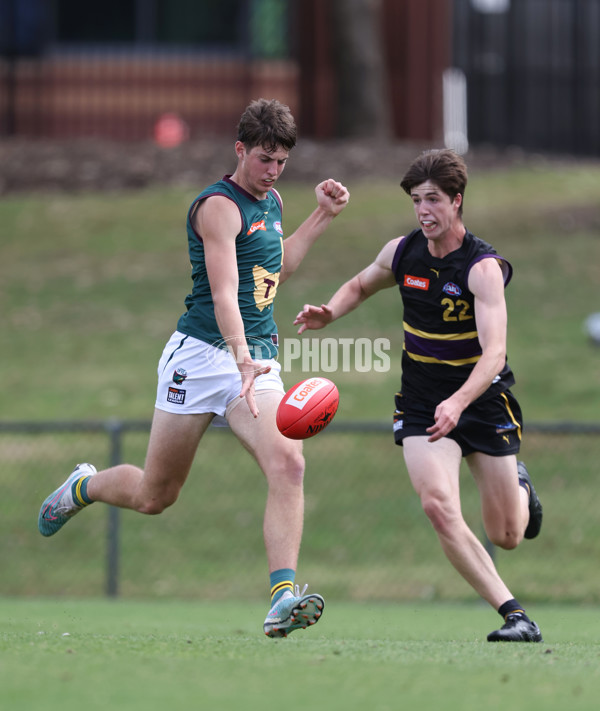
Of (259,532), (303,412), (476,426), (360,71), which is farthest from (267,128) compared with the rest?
(360,71)

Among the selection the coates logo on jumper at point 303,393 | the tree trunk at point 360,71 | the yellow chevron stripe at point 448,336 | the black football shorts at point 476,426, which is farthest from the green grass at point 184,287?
the coates logo on jumper at point 303,393

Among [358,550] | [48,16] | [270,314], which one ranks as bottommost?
[358,550]

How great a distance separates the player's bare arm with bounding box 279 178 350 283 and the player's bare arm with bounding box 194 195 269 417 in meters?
0.64

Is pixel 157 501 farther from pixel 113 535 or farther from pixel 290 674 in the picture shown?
pixel 113 535

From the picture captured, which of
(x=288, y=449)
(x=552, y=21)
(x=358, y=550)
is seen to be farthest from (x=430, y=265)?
(x=552, y=21)

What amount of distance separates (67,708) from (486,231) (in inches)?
608

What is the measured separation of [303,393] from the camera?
618cm

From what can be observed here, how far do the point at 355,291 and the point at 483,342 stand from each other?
3.34 ft

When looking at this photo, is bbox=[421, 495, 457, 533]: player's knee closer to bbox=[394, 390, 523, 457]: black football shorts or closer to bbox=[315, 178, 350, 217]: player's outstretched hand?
bbox=[394, 390, 523, 457]: black football shorts

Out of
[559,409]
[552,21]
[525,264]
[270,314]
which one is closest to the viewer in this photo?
[270,314]

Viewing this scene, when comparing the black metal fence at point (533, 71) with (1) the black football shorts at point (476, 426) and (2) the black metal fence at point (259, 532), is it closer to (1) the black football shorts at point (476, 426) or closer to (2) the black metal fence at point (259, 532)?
(2) the black metal fence at point (259, 532)

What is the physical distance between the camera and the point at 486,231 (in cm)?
1891

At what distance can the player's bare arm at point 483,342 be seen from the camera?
5.95 meters

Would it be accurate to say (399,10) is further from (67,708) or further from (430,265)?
(67,708)
